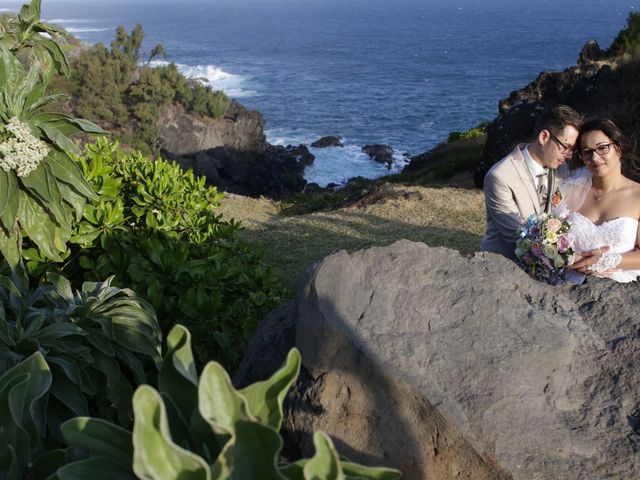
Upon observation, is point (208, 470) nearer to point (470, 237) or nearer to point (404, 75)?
point (470, 237)

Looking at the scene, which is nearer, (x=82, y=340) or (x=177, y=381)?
(x=177, y=381)

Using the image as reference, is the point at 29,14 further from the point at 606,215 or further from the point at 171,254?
the point at 606,215

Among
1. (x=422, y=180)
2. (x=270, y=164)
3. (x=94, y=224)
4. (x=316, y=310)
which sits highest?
(x=316, y=310)

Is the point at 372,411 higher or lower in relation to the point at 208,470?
lower

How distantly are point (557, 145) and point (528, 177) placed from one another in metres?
0.30

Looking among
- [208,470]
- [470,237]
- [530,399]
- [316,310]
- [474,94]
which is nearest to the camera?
[208,470]

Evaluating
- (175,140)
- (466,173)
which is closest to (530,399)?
(466,173)

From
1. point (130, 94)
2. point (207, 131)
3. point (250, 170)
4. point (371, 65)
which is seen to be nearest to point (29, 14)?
point (250, 170)

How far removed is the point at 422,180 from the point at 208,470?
762 inches

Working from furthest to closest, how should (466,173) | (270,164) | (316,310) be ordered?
1. (270,164)
2. (466,173)
3. (316,310)

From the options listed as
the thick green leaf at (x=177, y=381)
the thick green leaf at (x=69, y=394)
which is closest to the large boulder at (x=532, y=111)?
the thick green leaf at (x=69, y=394)

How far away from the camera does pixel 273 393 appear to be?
1708 millimetres

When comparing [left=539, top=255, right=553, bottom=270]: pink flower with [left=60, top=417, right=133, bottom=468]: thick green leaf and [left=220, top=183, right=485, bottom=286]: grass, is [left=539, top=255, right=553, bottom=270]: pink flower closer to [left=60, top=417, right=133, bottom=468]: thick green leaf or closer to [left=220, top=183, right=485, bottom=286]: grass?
[left=60, top=417, right=133, bottom=468]: thick green leaf

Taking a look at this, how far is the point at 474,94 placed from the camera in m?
63.6
